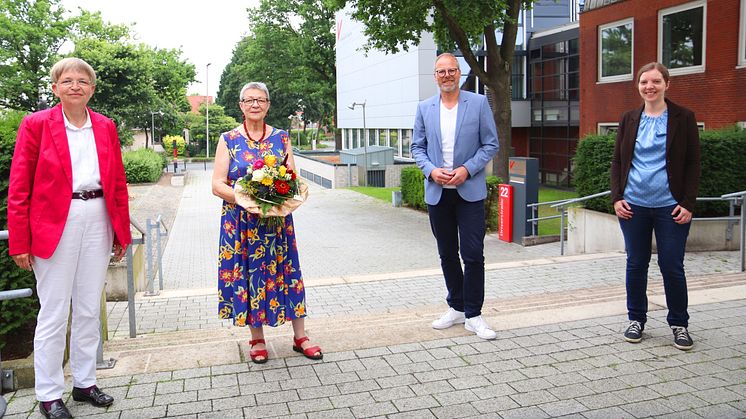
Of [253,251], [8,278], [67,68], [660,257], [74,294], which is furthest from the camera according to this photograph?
[660,257]

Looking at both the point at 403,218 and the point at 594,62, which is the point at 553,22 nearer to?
the point at 594,62

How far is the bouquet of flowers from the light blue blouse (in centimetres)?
227

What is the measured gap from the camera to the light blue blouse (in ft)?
15.1

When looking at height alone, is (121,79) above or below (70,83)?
above

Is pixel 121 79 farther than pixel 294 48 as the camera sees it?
No

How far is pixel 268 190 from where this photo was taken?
13.5 ft

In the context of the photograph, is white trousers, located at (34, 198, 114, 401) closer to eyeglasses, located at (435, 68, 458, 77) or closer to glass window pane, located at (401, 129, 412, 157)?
eyeglasses, located at (435, 68, 458, 77)

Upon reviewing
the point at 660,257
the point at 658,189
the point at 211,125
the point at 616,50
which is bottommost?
the point at 660,257

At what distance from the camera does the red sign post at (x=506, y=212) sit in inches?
608

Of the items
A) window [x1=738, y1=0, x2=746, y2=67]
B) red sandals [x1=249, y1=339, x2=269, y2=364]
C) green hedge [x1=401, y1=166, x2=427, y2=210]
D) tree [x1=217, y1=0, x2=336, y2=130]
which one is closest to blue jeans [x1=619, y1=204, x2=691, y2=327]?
red sandals [x1=249, y1=339, x2=269, y2=364]

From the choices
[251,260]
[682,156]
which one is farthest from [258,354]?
[682,156]

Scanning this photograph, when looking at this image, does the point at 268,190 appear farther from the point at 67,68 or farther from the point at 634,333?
the point at 634,333

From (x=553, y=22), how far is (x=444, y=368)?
1318 inches

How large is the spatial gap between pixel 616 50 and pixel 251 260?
21.7m
